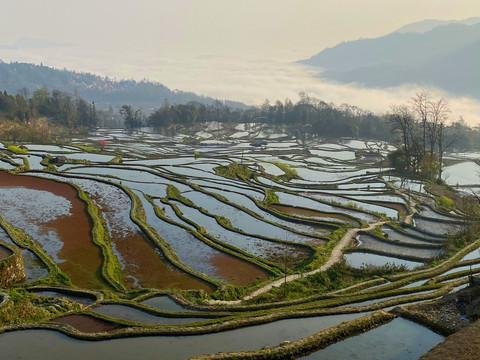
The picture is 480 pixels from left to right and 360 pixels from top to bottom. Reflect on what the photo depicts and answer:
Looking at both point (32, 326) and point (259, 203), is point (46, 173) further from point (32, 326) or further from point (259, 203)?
point (32, 326)

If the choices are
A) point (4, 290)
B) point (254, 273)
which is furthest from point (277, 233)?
point (4, 290)

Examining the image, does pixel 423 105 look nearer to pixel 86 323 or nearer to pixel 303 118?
pixel 86 323

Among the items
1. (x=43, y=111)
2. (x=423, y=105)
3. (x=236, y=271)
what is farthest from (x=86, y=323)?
(x=43, y=111)

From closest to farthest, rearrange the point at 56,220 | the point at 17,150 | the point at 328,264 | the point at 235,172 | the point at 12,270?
the point at 12,270
the point at 328,264
the point at 56,220
the point at 235,172
the point at 17,150

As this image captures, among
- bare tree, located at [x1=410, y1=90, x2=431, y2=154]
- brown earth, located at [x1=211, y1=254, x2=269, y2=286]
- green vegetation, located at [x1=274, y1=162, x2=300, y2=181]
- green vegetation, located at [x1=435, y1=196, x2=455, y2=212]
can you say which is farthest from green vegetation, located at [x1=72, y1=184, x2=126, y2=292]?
bare tree, located at [x1=410, y1=90, x2=431, y2=154]

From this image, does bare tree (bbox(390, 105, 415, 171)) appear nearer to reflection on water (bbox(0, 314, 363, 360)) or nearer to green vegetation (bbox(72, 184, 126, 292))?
green vegetation (bbox(72, 184, 126, 292))

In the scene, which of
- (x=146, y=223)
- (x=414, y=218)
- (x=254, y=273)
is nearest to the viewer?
(x=254, y=273)

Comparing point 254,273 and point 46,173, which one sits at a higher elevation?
point 46,173
